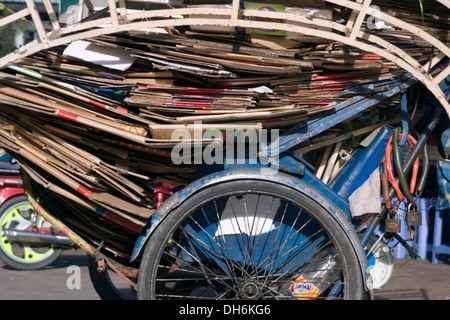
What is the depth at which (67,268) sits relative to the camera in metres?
6.77

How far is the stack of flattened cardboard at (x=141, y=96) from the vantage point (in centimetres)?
342

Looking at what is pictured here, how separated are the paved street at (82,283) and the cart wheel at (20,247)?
0.31 feet

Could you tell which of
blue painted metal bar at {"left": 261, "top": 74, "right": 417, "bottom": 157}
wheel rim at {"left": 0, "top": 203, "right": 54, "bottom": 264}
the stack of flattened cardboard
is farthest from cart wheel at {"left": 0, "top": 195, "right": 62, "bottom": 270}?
blue painted metal bar at {"left": 261, "top": 74, "right": 417, "bottom": 157}

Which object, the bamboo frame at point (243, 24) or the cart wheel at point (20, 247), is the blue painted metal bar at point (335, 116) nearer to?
the bamboo frame at point (243, 24)

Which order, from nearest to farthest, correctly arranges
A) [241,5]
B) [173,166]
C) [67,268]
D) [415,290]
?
[241,5] → [173,166] → [415,290] → [67,268]

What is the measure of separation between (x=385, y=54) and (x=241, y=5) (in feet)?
2.60

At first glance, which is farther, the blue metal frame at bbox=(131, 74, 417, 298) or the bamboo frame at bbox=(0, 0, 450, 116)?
the blue metal frame at bbox=(131, 74, 417, 298)

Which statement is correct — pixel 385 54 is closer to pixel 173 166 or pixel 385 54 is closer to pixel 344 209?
pixel 344 209

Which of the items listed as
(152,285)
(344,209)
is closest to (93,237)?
(152,285)

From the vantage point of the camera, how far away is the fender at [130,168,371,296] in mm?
3443

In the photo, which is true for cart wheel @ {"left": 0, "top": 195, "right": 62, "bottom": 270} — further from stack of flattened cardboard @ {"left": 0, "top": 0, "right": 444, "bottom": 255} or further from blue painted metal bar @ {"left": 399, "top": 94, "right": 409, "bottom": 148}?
Result: blue painted metal bar @ {"left": 399, "top": 94, "right": 409, "bottom": 148}

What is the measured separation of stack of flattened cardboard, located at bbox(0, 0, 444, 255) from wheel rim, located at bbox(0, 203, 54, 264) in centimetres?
329
